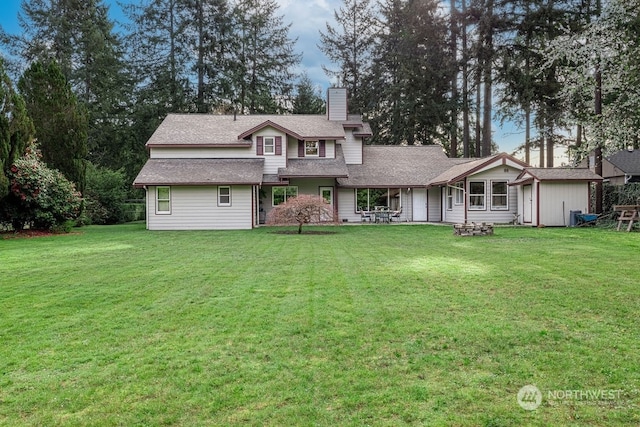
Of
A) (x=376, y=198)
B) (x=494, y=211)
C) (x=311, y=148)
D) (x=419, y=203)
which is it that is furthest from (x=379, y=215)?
(x=494, y=211)

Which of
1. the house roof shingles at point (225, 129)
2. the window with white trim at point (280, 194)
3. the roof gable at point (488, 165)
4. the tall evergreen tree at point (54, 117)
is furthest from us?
the window with white trim at point (280, 194)

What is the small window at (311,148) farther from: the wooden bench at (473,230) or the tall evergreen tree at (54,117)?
the wooden bench at (473,230)

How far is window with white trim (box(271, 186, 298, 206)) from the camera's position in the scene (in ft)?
83.8

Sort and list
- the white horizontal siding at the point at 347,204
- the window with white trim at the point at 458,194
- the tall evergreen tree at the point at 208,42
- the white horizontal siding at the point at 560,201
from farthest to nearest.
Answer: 1. the tall evergreen tree at the point at 208,42
2. the white horizontal siding at the point at 347,204
3. the window with white trim at the point at 458,194
4. the white horizontal siding at the point at 560,201

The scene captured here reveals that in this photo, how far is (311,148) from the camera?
2672 centimetres

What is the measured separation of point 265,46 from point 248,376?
39.0 m

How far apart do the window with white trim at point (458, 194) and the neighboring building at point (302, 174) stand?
0.05 metres

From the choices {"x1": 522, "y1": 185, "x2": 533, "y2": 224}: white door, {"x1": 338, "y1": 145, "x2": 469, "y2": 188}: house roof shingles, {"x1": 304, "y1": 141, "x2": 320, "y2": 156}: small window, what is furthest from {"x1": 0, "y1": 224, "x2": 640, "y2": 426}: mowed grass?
{"x1": 304, "y1": 141, "x2": 320, "y2": 156}: small window

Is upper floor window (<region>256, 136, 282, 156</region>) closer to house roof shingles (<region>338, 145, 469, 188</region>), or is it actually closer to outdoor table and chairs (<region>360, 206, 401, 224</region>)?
house roof shingles (<region>338, 145, 469, 188</region>)

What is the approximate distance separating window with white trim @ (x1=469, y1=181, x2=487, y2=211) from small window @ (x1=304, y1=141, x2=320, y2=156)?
918cm

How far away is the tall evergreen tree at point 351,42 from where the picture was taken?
3947cm

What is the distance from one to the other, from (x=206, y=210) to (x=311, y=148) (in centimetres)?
784

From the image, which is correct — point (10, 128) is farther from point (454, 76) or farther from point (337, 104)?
point (454, 76)

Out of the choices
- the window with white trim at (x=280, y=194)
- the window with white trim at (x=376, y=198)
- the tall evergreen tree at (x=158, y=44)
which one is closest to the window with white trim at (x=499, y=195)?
the window with white trim at (x=376, y=198)
